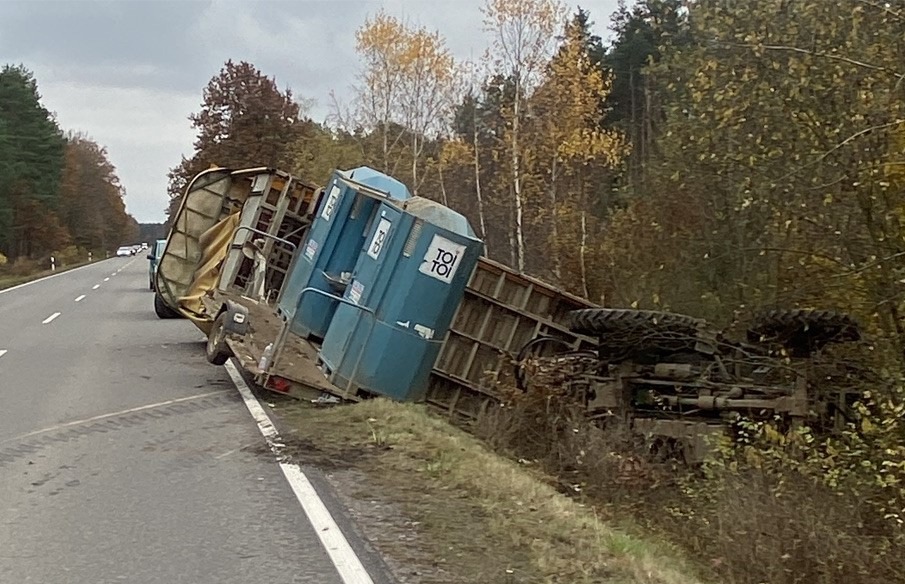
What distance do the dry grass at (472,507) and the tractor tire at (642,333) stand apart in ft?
5.57

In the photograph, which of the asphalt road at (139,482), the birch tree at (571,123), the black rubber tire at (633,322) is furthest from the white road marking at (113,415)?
the birch tree at (571,123)

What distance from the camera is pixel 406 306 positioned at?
12.0 m

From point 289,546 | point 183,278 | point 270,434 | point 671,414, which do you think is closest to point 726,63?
point 671,414

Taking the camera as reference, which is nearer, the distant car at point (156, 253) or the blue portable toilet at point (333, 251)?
the blue portable toilet at point (333, 251)

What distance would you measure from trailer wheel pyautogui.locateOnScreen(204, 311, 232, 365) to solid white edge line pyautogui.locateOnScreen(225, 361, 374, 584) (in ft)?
10.2

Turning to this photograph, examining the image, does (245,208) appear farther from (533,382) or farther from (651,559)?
(651,559)

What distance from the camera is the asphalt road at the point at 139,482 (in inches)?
246

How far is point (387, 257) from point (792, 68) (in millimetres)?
4753

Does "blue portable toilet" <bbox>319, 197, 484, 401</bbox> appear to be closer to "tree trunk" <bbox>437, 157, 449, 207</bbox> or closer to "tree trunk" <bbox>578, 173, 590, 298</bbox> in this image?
"tree trunk" <bbox>578, 173, 590, 298</bbox>

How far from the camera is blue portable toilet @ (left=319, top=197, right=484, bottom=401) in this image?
12031mm

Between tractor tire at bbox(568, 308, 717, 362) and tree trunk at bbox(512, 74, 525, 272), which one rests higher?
tree trunk at bbox(512, 74, 525, 272)

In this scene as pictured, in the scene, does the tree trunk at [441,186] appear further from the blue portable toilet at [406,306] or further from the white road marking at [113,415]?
the blue portable toilet at [406,306]

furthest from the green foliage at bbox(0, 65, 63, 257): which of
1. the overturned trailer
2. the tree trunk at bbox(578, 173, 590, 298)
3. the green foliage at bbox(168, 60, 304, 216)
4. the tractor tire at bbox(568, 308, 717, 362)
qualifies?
the tractor tire at bbox(568, 308, 717, 362)

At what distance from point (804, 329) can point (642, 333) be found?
5.21 feet
